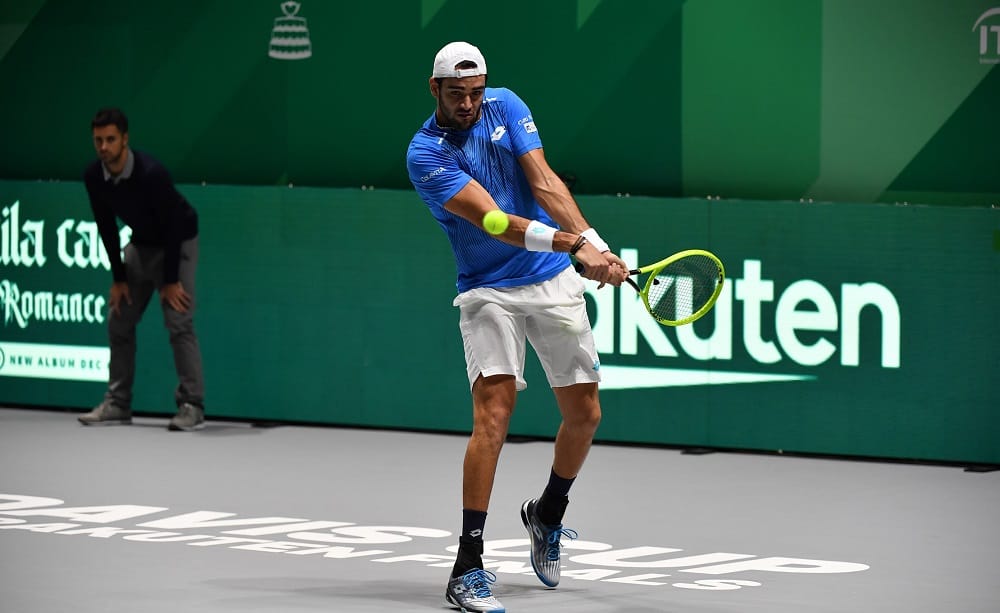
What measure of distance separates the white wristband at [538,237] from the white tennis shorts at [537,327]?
41cm

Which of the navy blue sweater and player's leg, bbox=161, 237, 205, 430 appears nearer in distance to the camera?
the navy blue sweater

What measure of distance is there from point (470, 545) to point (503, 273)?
1067mm

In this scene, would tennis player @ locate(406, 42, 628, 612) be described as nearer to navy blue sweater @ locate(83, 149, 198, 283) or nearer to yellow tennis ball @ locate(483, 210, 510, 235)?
yellow tennis ball @ locate(483, 210, 510, 235)

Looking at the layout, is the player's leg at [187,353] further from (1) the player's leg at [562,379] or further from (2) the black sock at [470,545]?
(2) the black sock at [470,545]

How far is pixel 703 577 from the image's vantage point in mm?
7305

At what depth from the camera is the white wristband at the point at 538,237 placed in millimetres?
6770

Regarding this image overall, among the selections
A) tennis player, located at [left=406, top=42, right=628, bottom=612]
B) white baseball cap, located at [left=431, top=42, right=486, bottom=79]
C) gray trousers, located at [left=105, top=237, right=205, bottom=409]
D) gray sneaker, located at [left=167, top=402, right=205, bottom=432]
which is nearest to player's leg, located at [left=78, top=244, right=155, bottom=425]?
gray trousers, located at [left=105, top=237, right=205, bottom=409]

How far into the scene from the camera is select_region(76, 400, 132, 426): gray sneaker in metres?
11.8

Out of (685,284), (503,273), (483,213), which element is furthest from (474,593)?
(685,284)

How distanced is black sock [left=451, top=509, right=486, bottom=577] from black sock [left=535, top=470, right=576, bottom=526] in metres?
0.51

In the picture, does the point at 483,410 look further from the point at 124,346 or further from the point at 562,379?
the point at 124,346

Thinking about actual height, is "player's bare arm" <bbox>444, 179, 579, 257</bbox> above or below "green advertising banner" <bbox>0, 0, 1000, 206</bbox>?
below

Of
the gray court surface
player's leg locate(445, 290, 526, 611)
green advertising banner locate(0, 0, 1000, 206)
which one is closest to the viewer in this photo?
player's leg locate(445, 290, 526, 611)

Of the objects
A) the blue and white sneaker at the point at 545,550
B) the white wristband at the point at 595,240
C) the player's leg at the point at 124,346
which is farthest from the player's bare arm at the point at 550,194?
the player's leg at the point at 124,346
